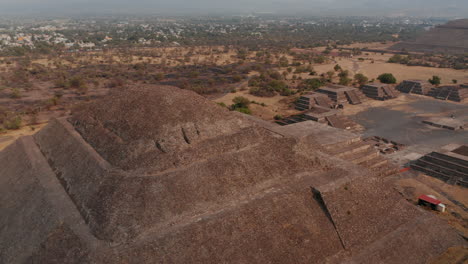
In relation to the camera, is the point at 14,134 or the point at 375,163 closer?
the point at 375,163

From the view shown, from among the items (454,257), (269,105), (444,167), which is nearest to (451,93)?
(269,105)

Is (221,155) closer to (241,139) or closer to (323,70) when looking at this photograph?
(241,139)

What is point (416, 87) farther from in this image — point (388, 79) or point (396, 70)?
point (396, 70)

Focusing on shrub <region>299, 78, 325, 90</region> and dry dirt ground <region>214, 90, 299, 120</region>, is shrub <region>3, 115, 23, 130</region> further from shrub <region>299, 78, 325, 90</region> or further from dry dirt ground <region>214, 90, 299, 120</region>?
shrub <region>299, 78, 325, 90</region>

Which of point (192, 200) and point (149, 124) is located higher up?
point (149, 124)

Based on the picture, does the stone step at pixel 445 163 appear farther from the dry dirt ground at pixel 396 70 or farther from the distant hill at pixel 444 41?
the distant hill at pixel 444 41

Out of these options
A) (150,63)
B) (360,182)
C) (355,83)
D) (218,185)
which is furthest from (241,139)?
(150,63)

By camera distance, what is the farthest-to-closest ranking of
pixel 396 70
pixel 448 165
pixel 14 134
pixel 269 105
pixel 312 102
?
pixel 396 70
pixel 269 105
pixel 312 102
pixel 14 134
pixel 448 165
